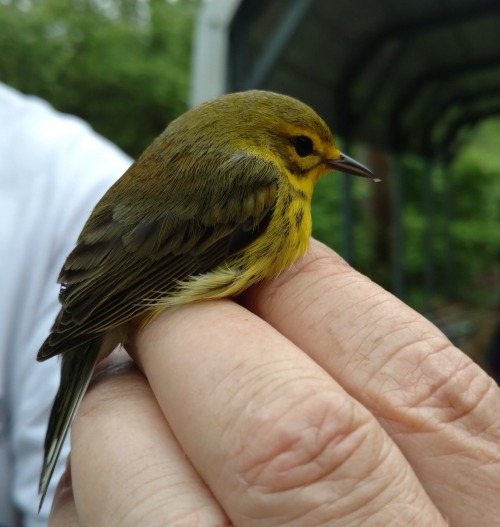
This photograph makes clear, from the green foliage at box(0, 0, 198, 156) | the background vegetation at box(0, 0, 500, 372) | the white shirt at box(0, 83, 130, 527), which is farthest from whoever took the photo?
the green foliage at box(0, 0, 198, 156)

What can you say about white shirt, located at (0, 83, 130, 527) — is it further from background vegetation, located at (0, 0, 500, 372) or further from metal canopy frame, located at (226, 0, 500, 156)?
background vegetation, located at (0, 0, 500, 372)

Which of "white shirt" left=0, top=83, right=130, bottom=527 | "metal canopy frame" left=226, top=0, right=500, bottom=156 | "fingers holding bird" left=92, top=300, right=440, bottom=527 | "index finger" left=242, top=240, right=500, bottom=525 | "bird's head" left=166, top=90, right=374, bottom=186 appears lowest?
"white shirt" left=0, top=83, right=130, bottom=527

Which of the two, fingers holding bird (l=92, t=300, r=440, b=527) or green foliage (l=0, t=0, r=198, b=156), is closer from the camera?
fingers holding bird (l=92, t=300, r=440, b=527)

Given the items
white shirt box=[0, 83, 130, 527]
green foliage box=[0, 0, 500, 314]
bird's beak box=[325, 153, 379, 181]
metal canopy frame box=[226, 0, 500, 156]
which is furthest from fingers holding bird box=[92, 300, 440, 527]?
green foliage box=[0, 0, 500, 314]

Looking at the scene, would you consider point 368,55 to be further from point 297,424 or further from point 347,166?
point 297,424

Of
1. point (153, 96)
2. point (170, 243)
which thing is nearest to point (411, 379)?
→ point (170, 243)

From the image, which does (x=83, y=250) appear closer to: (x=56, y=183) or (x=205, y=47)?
(x=56, y=183)
